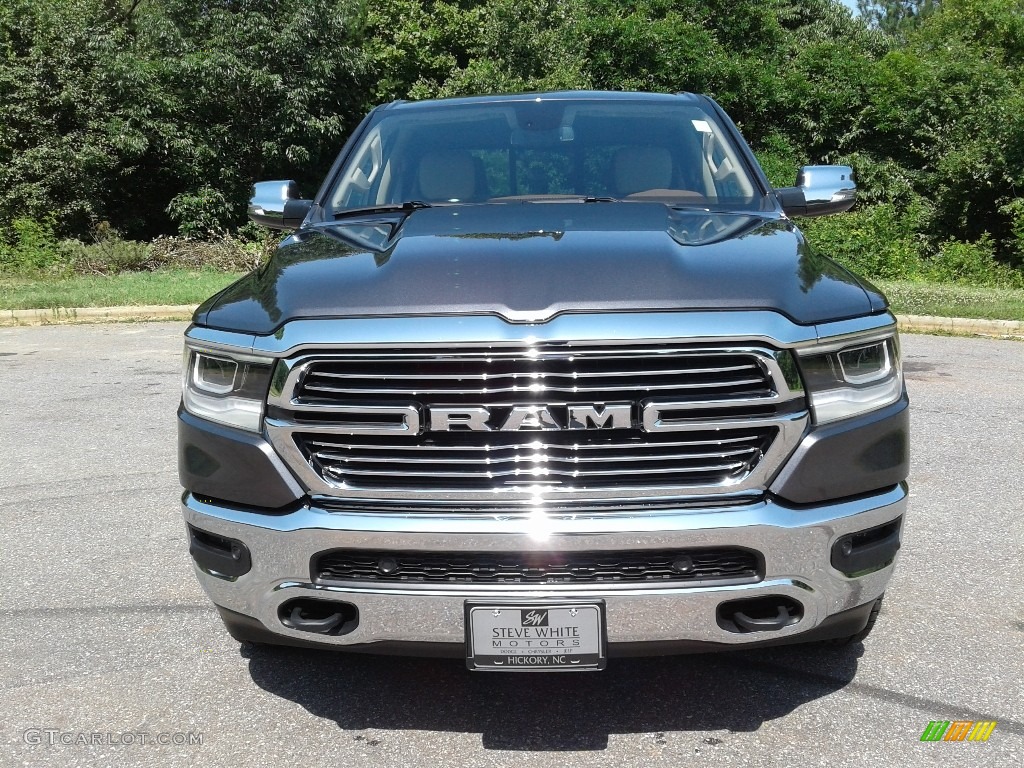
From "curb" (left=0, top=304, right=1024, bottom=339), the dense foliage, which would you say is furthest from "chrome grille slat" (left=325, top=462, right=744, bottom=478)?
the dense foliage

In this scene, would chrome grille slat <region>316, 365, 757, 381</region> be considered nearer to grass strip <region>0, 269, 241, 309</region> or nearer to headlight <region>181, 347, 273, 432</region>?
headlight <region>181, 347, 273, 432</region>

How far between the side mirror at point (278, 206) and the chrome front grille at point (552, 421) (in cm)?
167

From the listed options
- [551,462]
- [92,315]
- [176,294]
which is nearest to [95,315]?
[92,315]

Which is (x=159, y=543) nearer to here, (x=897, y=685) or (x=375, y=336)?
(x=375, y=336)

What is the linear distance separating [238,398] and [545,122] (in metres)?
2.19

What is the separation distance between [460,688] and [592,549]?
928mm

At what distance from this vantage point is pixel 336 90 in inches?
1062

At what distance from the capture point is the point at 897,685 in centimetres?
325

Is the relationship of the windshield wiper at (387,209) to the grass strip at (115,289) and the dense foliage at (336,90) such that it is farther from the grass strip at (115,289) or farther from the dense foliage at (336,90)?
the dense foliage at (336,90)

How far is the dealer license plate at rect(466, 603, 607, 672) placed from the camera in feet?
8.51

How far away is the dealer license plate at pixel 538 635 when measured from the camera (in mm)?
2594

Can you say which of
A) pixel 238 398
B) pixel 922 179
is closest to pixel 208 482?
pixel 238 398

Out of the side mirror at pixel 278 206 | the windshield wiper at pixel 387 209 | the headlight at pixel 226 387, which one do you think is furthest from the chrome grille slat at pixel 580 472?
the side mirror at pixel 278 206

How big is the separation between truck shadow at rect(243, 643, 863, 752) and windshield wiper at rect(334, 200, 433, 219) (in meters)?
1.61
